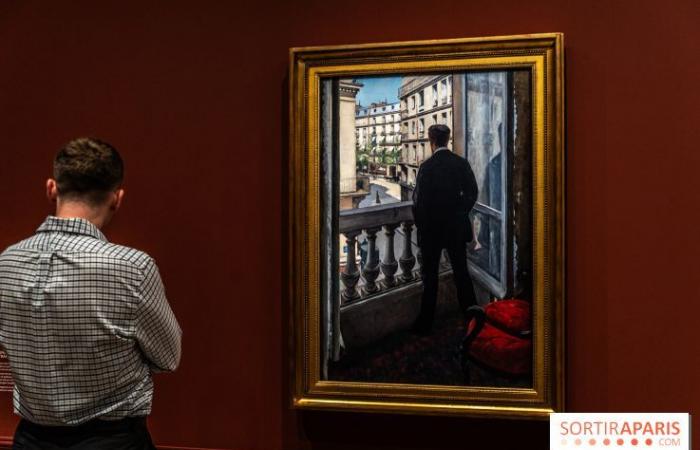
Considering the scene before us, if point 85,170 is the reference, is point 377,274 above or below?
below

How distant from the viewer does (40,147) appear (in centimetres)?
229

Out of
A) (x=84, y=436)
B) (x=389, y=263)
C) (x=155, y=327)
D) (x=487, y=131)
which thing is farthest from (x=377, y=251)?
(x=84, y=436)

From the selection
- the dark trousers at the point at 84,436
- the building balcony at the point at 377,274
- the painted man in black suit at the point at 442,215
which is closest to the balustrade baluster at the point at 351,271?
the building balcony at the point at 377,274

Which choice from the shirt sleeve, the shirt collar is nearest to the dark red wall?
the shirt sleeve

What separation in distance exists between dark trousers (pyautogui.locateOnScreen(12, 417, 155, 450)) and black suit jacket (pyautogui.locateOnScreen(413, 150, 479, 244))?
96 cm

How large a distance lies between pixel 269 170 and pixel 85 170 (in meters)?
0.69

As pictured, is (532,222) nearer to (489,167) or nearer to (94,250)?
(489,167)

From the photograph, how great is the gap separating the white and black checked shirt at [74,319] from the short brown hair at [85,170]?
0.23 feet

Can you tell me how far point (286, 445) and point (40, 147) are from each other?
1.27 metres

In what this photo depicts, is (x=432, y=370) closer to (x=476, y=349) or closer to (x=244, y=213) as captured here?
(x=476, y=349)

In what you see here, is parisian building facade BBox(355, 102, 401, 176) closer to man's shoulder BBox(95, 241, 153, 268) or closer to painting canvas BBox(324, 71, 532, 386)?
painting canvas BBox(324, 71, 532, 386)

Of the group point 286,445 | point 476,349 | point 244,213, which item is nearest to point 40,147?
point 244,213

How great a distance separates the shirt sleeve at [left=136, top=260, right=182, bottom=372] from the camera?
5.20 ft

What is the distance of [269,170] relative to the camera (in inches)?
85.0
